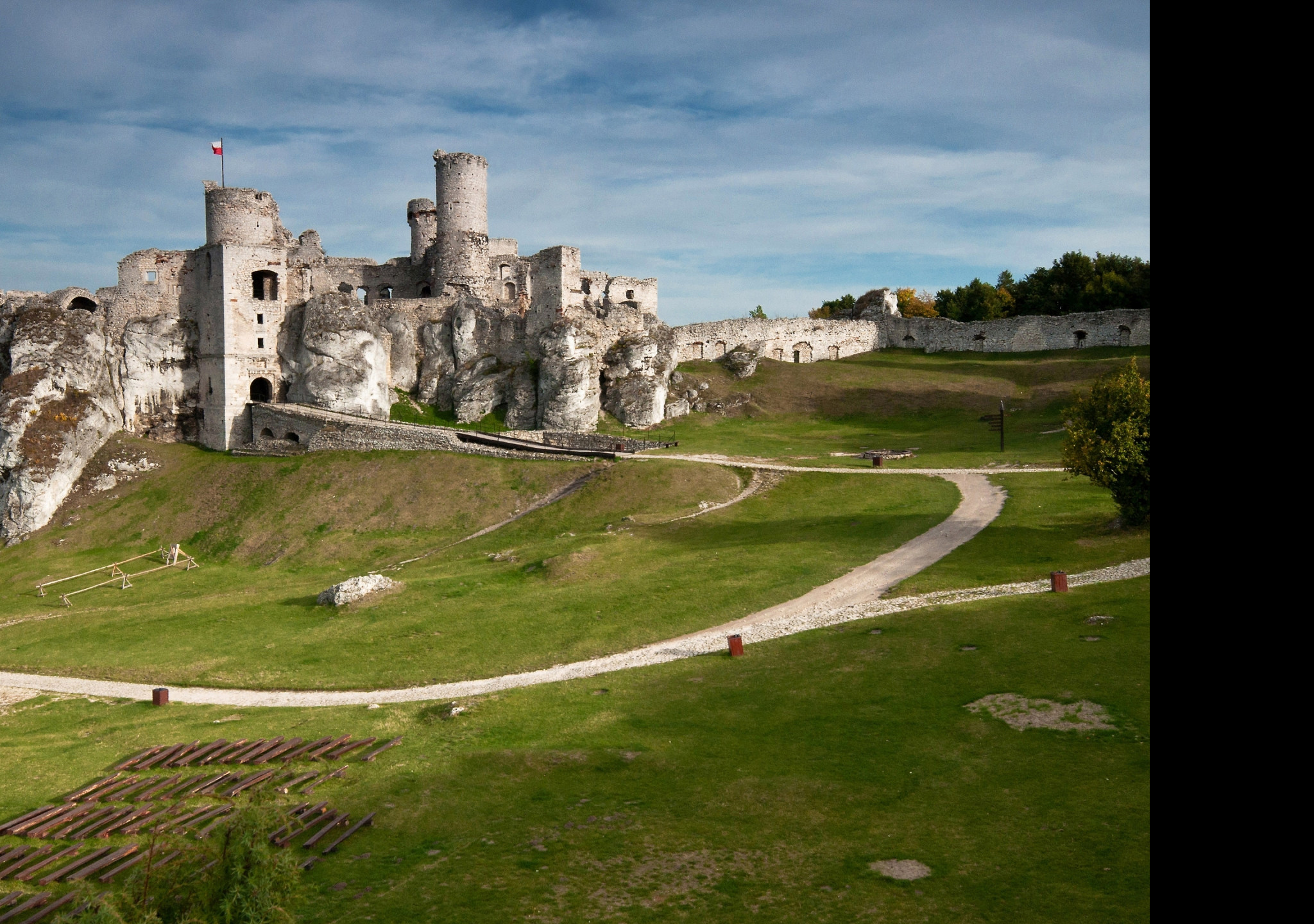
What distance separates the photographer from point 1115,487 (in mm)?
35188

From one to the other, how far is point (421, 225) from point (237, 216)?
1460 cm

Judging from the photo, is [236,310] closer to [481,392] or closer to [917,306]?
[481,392]

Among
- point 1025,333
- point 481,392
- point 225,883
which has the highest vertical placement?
point 1025,333

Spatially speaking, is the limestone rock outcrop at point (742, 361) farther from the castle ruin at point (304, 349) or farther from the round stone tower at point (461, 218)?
the round stone tower at point (461, 218)

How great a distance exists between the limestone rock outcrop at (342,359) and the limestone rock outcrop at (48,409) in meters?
13.0

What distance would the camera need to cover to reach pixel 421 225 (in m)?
82.1

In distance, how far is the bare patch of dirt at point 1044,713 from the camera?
799 inches

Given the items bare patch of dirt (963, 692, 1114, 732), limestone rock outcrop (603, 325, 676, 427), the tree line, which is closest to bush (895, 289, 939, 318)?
the tree line

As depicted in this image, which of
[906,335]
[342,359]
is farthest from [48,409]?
[906,335]

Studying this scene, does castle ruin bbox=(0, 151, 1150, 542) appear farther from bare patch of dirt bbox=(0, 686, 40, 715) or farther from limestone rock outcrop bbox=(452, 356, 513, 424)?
bare patch of dirt bbox=(0, 686, 40, 715)

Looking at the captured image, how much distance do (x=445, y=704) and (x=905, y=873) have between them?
14.7 meters

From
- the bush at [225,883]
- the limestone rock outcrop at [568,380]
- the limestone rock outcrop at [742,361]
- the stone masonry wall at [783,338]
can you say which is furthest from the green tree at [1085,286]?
the bush at [225,883]
